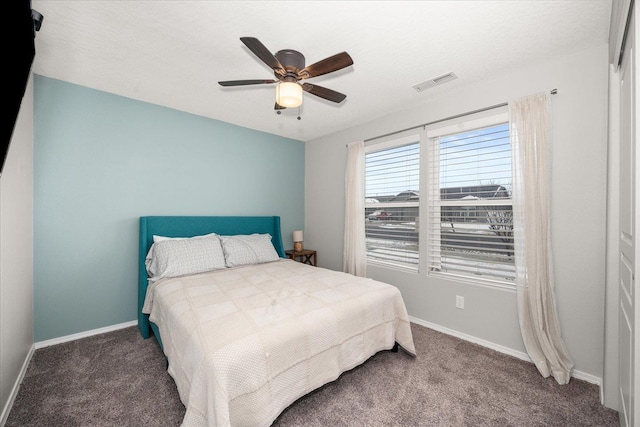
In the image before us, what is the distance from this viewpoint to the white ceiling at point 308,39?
5.44 feet

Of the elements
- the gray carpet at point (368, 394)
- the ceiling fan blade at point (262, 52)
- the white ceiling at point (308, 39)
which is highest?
the white ceiling at point (308, 39)

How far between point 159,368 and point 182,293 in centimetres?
63

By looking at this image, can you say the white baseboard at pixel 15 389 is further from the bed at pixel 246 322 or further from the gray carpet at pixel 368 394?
the bed at pixel 246 322

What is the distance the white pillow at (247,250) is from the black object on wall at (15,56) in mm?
2224

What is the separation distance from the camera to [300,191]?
4566 mm

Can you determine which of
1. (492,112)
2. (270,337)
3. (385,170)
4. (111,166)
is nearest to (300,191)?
(385,170)

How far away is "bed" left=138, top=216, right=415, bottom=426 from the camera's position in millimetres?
1361

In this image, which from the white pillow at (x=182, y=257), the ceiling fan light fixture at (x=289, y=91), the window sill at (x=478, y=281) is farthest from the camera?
the white pillow at (x=182, y=257)

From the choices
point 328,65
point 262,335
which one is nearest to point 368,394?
point 262,335

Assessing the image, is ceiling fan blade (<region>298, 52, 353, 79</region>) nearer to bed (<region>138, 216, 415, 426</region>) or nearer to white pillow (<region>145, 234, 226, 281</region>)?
bed (<region>138, 216, 415, 426</region>)

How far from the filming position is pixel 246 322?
5.39ft

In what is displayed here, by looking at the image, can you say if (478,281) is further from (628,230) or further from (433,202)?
(628,230)

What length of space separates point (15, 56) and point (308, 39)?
5.15ft

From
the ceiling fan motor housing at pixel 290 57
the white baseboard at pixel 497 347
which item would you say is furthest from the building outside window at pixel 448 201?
the ceiling fan motor housing at pixel 290 57
